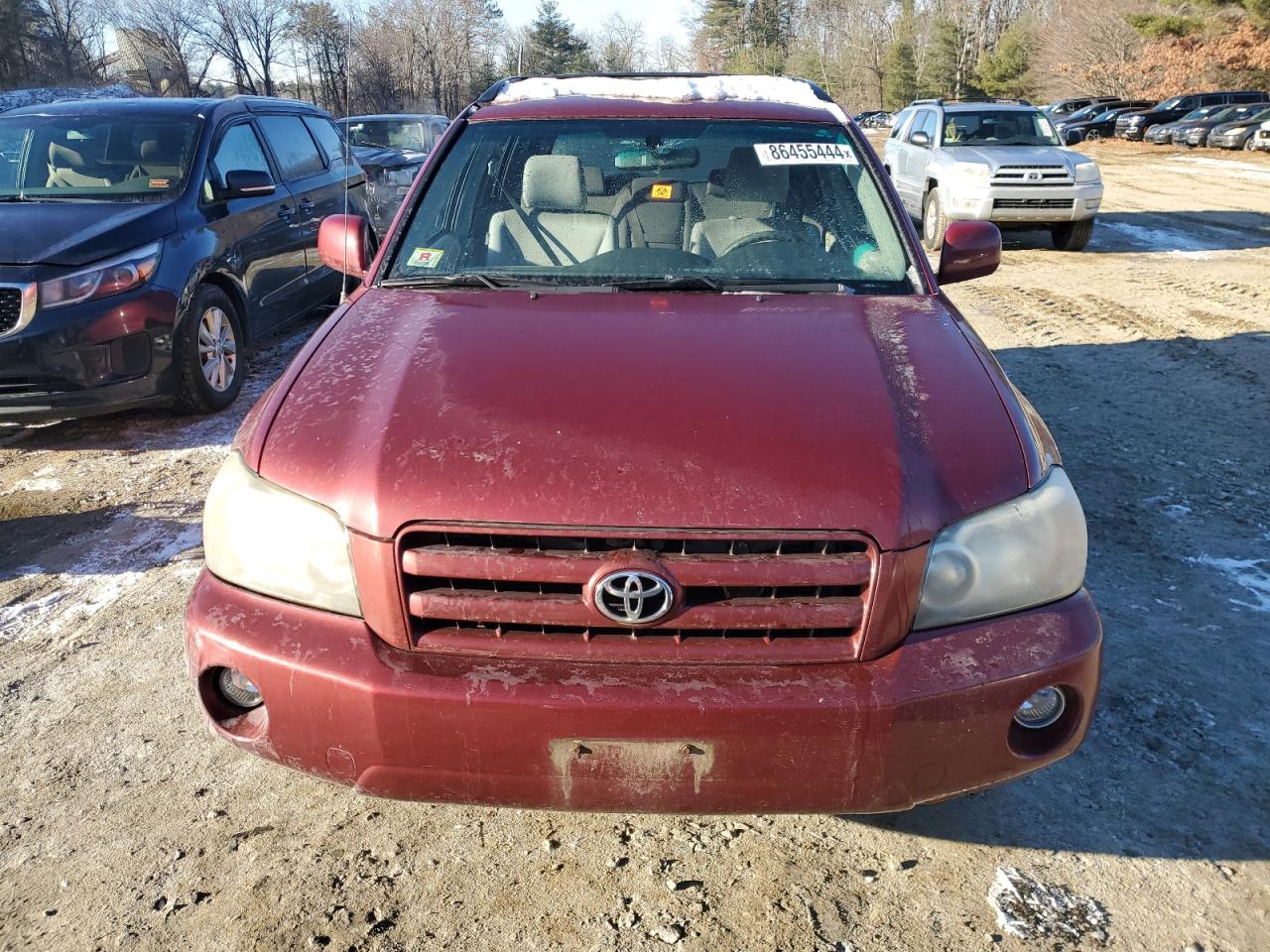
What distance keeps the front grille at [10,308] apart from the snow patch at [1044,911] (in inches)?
196

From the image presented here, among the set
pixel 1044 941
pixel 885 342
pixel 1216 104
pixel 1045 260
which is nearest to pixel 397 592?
pixel 885 342

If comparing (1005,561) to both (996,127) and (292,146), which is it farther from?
(996,127)

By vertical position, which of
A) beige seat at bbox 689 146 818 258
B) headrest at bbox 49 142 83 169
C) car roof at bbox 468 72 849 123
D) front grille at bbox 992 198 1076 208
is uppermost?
car roof at bbox 468 72 849 123

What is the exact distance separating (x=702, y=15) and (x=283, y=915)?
79.5 m

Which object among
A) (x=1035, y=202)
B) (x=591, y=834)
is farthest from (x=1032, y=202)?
(x=591, y=834)

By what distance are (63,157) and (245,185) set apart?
1139mm

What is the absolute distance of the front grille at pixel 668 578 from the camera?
1922 mm

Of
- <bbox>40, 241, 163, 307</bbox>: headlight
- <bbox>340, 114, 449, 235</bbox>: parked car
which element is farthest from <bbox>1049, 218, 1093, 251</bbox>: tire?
<bbox>40, 241, 163, 307</bbox>: headlight

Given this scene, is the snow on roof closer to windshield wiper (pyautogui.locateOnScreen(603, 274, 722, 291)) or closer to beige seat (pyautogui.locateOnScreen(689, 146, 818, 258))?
beige seat (pyautogui.locateOnScreen(689, 146, 818, 258))

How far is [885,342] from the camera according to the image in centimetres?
251

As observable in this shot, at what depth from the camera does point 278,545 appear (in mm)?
2068

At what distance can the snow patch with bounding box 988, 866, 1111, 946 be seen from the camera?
7.00ft

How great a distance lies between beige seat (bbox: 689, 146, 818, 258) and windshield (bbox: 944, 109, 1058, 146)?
9.57 meters

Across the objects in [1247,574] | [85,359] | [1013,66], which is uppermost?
[1013,66]
